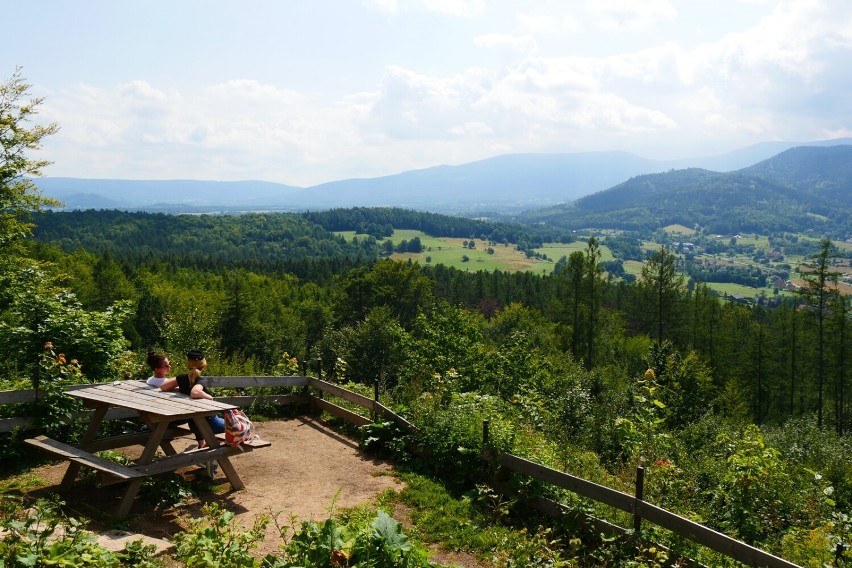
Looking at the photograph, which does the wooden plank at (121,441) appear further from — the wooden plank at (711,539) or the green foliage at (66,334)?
the wooden plank at (711,539)

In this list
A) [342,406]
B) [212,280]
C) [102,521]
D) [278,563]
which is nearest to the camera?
[278,563]

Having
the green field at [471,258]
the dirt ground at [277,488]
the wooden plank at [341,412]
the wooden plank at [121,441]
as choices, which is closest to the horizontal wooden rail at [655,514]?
the dirt ground at [277,488]

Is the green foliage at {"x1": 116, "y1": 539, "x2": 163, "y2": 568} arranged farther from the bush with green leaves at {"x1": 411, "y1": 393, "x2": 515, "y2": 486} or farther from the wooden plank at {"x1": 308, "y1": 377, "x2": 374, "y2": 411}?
the wooden plank at {"x1": 308, "y1": 377, "x2": 374, "y2": 411}

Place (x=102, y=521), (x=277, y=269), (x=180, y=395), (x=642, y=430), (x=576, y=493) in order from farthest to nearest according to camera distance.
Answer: (x=277, y=269) → (x=642, y=430) → (x=180, y=395) → (x=576, y=493) → (x=102, y=521)

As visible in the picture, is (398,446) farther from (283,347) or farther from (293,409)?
(283,347)

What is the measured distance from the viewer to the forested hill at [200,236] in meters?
134

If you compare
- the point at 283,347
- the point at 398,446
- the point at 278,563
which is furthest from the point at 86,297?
the point at 278,563

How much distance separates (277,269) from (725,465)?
106 metres

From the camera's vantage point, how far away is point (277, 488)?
7.59 metres

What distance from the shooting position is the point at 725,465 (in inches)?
354

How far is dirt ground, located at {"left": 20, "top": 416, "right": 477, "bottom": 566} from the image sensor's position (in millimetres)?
6121

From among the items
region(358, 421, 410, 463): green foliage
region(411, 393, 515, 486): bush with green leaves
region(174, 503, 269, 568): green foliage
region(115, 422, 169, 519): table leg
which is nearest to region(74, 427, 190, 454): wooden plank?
region(115, 422, 169, 519): table leg

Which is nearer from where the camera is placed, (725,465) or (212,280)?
(725,465)

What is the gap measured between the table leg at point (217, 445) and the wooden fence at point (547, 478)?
213 centimetres
